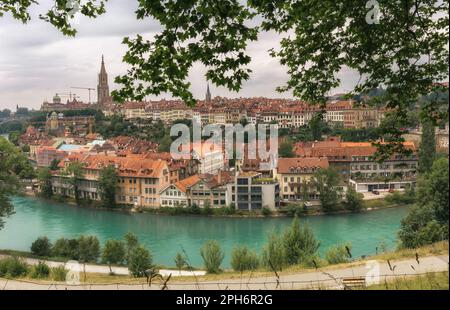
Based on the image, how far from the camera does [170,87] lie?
6.23 feet

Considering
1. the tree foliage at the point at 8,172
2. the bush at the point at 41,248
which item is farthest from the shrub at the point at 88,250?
the tree foliage at the point at 8,172

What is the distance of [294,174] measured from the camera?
1911 centimetres

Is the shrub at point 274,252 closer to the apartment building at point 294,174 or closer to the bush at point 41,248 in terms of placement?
the bush at point 41,248

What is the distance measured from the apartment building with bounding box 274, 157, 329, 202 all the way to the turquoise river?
2.41 m

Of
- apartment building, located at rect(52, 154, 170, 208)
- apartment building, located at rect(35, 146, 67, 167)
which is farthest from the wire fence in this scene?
apartment building, located at rect(35, 146, 67, 167)

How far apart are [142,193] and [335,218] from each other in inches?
293

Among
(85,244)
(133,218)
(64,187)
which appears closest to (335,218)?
(133,218)

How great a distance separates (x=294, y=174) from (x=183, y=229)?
19.5ft

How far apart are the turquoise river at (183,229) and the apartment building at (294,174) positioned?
94.9 inches

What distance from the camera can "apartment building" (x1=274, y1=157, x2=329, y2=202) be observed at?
743 inches

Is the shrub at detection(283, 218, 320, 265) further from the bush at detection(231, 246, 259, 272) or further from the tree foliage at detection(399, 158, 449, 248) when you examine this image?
the tree foliage at detection(399, 158, 449, 248)

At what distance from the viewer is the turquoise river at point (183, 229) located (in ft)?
41.1

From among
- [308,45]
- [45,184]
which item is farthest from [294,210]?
[308,45]
